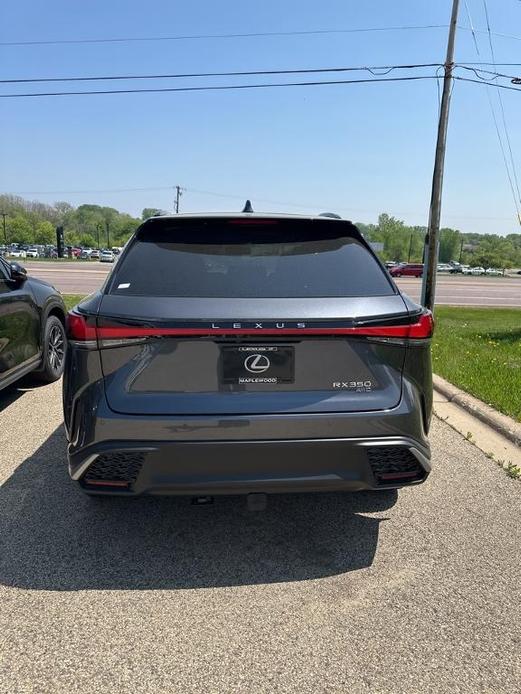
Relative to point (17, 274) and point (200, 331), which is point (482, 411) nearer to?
point (200, 331)

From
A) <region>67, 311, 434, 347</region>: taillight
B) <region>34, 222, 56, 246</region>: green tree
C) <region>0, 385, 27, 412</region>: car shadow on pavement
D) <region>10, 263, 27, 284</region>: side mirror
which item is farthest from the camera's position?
<region>34, 222, 56, 246</region>: green tree

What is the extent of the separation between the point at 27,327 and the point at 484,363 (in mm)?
5706

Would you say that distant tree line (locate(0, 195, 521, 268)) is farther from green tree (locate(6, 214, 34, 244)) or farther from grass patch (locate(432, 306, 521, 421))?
grass patch (locate(432, 306, 521, 421))

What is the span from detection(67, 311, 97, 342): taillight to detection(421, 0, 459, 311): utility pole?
11086 millimetres

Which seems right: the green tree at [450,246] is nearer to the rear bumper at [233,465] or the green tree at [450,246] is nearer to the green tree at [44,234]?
the green tree at [44,234]

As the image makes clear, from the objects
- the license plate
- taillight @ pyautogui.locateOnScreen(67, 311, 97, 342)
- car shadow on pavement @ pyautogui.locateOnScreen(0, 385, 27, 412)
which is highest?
taillight @ pyautogui.locateOnScreen(67, 311, 97, 342)

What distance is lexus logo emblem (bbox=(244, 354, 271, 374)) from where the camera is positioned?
2.51 meters

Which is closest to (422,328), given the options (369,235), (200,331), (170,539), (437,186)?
(200,331)

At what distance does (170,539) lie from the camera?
3076 millimetres

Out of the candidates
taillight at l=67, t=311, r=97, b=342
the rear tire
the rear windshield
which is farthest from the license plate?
the rear tire

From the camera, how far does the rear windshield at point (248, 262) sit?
2.68 m

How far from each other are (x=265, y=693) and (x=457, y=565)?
1.36 meters

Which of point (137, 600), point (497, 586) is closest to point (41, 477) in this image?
point (137, 600)

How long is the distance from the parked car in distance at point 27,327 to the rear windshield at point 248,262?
2.46 metres
